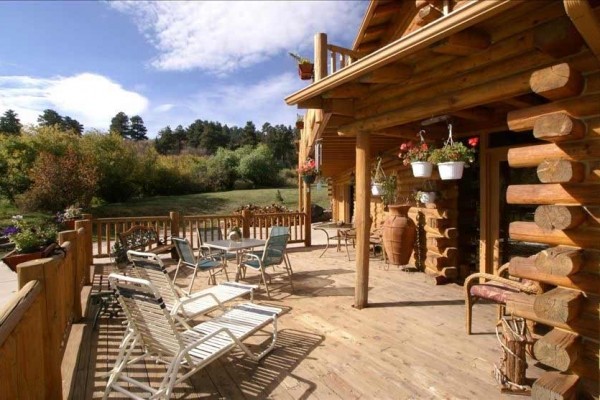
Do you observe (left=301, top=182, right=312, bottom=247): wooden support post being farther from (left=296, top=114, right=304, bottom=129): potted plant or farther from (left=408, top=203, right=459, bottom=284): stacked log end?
(left=408, top=203, right=459, bottom=284): stacked log end

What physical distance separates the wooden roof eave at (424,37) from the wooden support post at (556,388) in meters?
2.26

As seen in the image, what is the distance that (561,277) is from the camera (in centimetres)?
229

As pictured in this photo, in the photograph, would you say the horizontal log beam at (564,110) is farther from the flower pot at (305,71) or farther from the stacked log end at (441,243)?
the flower pot at (305,71)

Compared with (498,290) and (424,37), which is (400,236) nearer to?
(498,290)

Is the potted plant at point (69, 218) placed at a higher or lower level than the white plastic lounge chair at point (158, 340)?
higher

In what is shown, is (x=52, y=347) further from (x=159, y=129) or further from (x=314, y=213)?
(x=159, y=129)

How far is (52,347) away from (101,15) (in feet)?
24.6

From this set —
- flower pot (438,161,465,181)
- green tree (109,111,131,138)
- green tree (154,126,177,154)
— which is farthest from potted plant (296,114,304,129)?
green tree (109,111,131,138)

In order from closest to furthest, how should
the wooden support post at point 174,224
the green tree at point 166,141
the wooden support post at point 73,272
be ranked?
the wooden support post at point 73,272 < the wooden support post at point 174,224 < the green tree at point 166,141

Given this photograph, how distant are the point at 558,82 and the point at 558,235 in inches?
38.9

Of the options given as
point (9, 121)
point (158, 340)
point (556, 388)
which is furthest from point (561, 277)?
point (9, 121)

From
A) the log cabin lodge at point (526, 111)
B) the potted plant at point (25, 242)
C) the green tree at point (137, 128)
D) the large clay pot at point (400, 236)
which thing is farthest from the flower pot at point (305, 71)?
the green tree at point (137, 128)

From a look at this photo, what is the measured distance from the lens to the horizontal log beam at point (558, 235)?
87.5 inches

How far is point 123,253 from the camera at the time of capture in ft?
18.2
